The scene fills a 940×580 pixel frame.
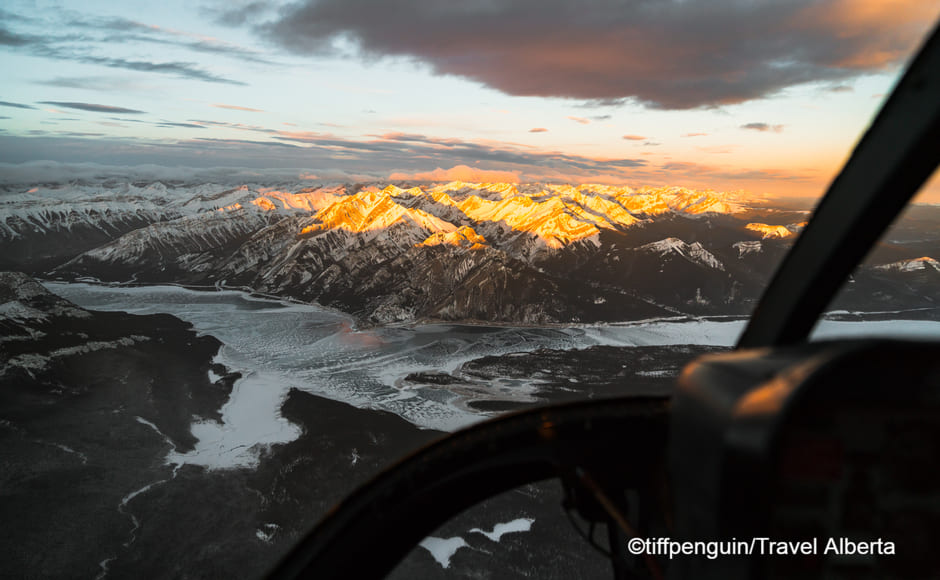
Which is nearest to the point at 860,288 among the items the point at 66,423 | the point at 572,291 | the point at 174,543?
the point at 572,291

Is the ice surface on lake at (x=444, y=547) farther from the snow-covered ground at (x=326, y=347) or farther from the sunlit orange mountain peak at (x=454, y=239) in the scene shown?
the sunlit orange mountain peak at (x=454, y=239)

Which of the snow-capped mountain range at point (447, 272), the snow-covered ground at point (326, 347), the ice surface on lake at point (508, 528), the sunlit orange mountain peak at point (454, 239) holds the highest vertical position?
the sunlit orange mountain peak at point (454, 239)

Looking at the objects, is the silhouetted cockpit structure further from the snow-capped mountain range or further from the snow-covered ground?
the snow-capped mountain range

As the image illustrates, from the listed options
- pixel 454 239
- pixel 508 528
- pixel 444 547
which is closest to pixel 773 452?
pixel 444 547

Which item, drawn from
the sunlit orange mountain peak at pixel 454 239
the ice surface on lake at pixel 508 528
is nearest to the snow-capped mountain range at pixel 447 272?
the sunlit orange mountain peak at pixel 454 239

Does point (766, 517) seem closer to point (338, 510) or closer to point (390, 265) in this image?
point (338, 510)

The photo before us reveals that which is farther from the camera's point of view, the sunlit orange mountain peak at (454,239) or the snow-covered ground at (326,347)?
the sunlit orange mountain peak at (454,239)

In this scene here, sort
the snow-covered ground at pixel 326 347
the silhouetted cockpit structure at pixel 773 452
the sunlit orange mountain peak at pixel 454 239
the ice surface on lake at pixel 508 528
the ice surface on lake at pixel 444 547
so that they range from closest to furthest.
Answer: the silhouetted cockpit structure at pixel 773 452 < the ice surface on lake at pixel 444 547 < the ice surface on lake at pixel 508 528 < the snow-covered ground at pixel 326 347 < the sunlit orange mountain peak at pixel 454 239

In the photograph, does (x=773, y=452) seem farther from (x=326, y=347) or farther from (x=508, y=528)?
(x=326, y=347)

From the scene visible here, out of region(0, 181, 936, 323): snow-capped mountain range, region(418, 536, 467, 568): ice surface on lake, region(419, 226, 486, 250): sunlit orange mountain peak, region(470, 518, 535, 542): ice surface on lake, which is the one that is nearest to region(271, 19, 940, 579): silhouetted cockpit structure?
region(418, 536, 467, 568): ice surface on lake

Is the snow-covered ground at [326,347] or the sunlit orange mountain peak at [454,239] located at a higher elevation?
the sunlit orange mountain peak at [454,239]

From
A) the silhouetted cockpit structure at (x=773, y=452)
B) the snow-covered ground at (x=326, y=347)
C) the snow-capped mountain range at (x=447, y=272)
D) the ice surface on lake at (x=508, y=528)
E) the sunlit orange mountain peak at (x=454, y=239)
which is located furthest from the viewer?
the sunlit orange mountain peak at (x=454, y=239)
